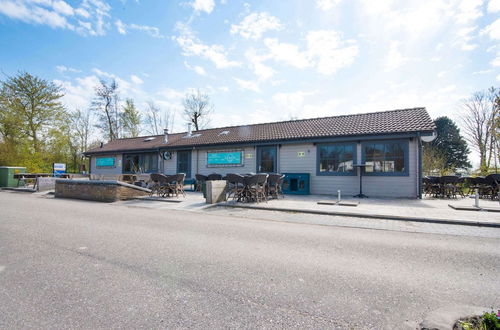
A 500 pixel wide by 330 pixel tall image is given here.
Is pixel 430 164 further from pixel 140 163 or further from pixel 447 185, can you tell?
pixel 140 163

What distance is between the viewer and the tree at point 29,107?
23516mm

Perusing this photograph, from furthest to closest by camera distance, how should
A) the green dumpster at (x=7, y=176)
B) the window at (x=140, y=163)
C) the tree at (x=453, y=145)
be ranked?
the tree at (x=453, y=145)
the window at (x=140, y=163)
the green dumpster at (x=7, y=176)

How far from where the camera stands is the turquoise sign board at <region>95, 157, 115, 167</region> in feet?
69.9

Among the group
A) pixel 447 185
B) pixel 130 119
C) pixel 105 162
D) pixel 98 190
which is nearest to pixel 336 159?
pixel 447 185

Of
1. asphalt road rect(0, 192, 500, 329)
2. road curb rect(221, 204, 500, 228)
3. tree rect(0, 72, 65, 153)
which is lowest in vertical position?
asphalt road rect(0, 192, 500, 329)

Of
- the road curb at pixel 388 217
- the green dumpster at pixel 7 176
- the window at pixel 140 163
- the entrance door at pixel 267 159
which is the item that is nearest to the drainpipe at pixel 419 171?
the road curb at pixel 388 217

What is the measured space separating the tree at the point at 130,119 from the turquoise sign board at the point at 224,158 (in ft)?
70.0

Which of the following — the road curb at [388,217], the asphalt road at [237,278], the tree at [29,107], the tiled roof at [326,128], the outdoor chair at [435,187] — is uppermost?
the tree at [29,107]

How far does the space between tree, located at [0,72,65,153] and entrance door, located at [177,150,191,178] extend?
1743cm

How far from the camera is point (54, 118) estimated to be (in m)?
25.8

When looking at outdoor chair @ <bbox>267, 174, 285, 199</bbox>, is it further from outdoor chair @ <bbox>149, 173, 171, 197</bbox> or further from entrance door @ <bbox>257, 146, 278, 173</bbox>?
outdoor chair @ <bbox>149, 173, 171, 197</bbox>

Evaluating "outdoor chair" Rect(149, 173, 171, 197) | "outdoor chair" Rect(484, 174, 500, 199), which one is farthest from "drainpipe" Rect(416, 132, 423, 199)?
"outdoor chair" Rect(149, 173, 171, 197)

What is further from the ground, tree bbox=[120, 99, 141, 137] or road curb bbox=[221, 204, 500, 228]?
tree bbox=[120, 99, 141, 137]

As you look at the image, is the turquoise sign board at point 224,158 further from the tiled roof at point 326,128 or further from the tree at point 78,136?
the tree at point 78,136
